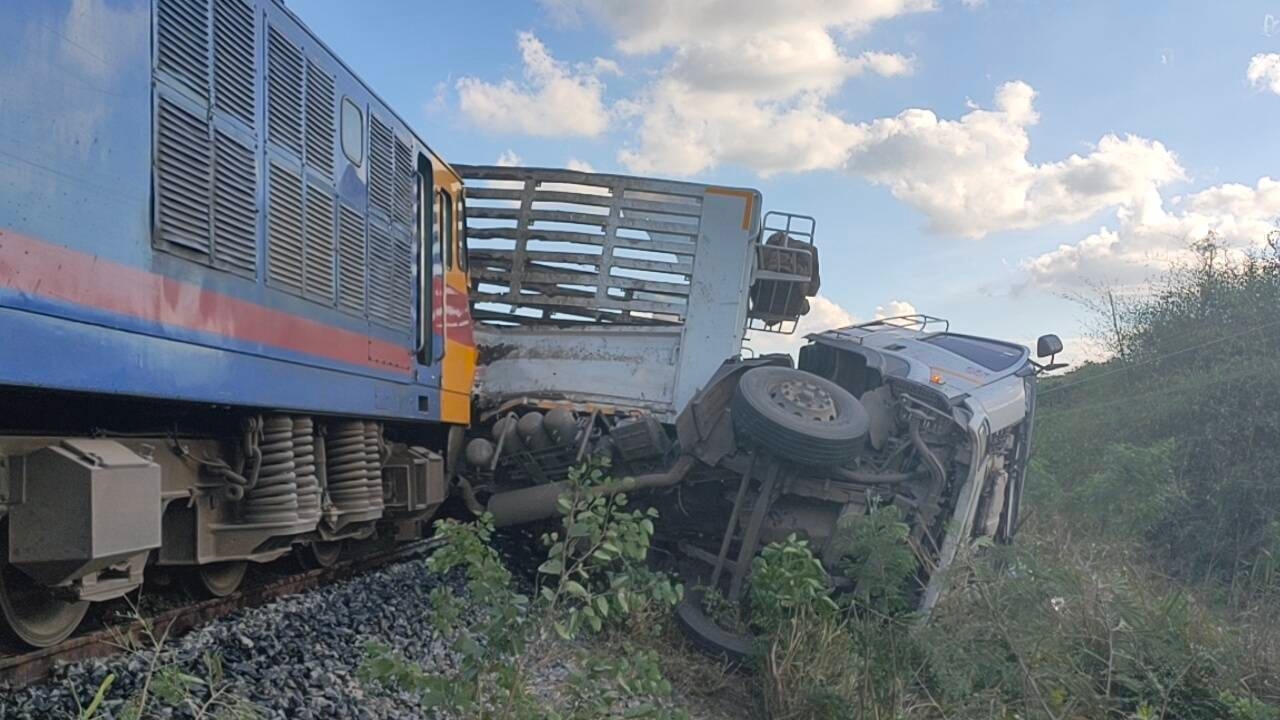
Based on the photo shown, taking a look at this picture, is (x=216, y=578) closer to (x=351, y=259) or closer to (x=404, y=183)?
(x=351, y=259)

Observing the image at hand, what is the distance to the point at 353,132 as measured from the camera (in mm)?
5711

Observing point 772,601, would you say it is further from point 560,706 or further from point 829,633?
point 560,706

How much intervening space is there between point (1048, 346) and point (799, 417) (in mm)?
3217

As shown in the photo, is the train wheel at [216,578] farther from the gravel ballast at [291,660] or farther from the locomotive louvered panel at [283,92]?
the locomotive louvered panel at [283,92]

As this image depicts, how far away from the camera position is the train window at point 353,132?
5582 millimetres

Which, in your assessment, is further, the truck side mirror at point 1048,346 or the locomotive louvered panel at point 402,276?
the truck side mirror at point 1048,346

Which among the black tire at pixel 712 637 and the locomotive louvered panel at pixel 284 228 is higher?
the locomotive louvered panel at pixel 284 228

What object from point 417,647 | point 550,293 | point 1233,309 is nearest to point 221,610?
point 417,647

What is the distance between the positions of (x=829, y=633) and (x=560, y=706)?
1993mm

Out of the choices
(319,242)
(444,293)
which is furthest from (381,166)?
(444,293)

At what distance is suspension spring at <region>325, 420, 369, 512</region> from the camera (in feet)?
18.6

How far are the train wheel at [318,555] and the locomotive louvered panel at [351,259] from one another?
5.27 feet

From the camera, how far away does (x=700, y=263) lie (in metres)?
8.99

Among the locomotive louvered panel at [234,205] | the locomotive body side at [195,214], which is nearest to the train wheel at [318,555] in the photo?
the locomotive body side at [195,214]
